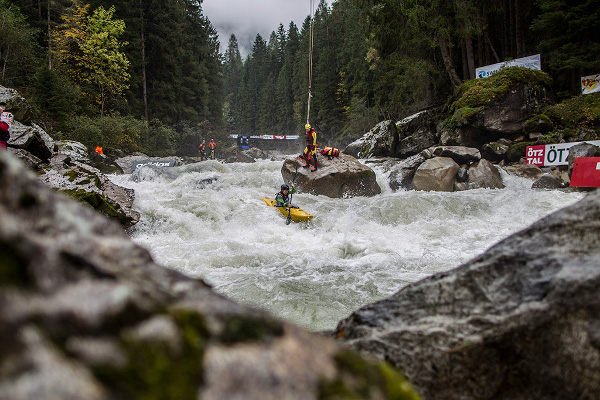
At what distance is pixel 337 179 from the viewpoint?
1263 cm

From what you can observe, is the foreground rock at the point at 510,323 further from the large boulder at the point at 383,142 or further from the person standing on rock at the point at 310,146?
the large boulder at the point at 383,142

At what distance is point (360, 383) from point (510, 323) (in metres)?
0.98

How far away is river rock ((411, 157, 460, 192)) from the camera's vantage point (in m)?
12.5

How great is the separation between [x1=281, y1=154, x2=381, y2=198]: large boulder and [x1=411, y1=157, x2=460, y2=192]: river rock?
160 centimetres

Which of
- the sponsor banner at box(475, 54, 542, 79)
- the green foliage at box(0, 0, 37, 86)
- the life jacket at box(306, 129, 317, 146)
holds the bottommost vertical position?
the life jacket at box(306, 129, 317, 146)

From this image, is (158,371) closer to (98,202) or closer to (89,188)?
(98,202)

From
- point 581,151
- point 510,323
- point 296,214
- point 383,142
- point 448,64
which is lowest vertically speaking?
point 296,214

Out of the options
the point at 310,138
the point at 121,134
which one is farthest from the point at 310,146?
the point at 121,134

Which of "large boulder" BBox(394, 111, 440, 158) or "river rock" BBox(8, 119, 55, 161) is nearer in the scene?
"river rock" BBox(8, 119, 55, 161)

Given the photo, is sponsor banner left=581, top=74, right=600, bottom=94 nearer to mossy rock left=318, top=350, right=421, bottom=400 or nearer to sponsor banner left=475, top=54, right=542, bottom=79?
sponsor banner left=475, top=54, right=542, bottom=79

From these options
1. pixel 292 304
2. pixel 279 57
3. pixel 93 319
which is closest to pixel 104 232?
pixel 93 319

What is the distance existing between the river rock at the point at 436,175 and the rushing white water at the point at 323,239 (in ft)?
4.39

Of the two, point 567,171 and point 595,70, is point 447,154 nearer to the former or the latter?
point 567,171

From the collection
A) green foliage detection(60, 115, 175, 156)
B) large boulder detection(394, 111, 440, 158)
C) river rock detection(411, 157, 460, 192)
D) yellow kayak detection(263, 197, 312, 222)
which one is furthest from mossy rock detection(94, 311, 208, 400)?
green foliage detection(60, 115, 175, 156)
